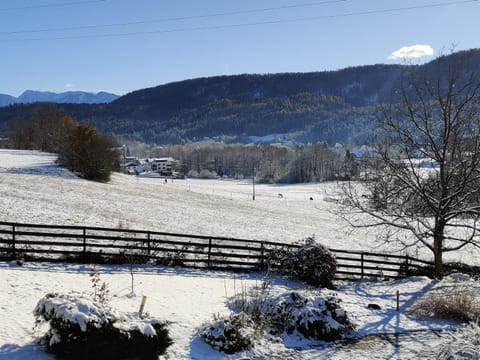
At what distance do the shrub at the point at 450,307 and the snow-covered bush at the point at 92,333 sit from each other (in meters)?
8.74

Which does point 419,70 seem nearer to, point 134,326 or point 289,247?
point 289,247

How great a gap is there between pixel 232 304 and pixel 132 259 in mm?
6038

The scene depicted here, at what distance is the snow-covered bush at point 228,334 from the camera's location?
9477 millimetres

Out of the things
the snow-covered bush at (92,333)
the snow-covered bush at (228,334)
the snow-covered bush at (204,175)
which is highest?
the snow-covered bush at (92,333)

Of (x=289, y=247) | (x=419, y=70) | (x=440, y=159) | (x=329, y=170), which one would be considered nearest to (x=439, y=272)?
(x=440, y=159)

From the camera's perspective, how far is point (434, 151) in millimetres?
16625

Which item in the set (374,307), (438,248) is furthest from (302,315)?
(438,248)

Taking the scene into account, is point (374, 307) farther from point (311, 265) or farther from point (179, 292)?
point (179, 292)

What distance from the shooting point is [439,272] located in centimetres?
1769

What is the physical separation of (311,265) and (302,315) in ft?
16.4

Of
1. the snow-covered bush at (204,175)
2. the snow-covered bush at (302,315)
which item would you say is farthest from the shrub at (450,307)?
the snow-covered bush at (204,175)

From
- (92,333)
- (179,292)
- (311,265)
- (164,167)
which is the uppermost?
(164,167)

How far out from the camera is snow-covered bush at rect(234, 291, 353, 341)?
10.9 metres

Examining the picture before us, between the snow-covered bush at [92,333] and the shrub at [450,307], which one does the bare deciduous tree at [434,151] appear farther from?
the snow-covered bush at [92,333]
